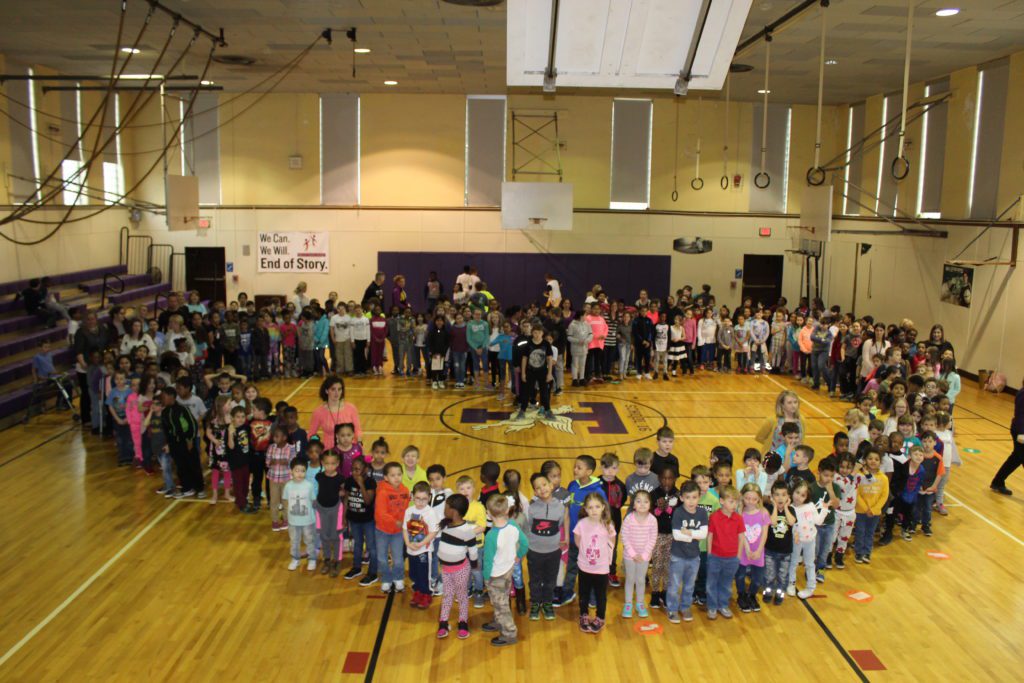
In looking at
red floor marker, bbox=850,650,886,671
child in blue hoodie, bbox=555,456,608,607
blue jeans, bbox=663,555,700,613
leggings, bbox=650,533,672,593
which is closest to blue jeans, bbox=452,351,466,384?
child in blue hoodie, bbox=555,456,608,607

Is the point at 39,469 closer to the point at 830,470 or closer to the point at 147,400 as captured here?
the point at 147,400

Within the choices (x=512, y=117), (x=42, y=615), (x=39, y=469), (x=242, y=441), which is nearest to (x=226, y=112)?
(x=512, y=117)

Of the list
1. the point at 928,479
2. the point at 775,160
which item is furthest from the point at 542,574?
the point at 775,160

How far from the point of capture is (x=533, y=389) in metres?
13.2

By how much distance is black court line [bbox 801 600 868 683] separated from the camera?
6.38m

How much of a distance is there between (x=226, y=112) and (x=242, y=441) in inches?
572

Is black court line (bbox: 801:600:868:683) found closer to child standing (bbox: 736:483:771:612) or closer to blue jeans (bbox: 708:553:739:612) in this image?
child standing (bbox: 736:483:771:612)

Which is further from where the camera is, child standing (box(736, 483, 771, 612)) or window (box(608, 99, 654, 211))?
window (box(608, 99, 654, 211))

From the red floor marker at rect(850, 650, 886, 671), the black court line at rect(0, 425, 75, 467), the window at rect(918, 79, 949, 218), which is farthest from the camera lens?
the window at rect(918, 79, 949, 218)

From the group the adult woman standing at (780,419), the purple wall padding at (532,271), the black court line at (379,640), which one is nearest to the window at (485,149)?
the purple wall padding at (532,271)

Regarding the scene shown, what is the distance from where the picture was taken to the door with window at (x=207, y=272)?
70.1ft

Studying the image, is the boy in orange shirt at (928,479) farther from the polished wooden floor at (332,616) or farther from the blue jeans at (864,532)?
the blue jeans at (864,532)

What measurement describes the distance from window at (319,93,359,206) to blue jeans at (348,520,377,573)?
14.8 metres

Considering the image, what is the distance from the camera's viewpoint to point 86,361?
12.8 metres
